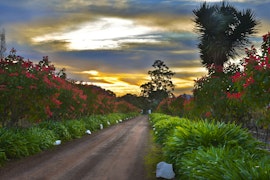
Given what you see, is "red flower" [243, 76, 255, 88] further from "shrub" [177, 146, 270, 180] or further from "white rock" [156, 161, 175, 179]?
"white rock" [156, 161, 175, 179]

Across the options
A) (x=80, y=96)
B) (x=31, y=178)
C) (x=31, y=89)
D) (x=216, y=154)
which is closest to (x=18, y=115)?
(x=31, y=89)

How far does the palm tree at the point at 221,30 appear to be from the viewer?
24.9 meters

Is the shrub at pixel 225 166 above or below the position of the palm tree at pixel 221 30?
below

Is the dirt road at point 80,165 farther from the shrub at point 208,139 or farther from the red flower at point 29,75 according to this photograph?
the red flower at point 29,75

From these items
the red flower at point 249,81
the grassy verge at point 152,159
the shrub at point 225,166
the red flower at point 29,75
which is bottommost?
the grassy verge at point 152,159

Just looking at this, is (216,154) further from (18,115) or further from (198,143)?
(18,115)

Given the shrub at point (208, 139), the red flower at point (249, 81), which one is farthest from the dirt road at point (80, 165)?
the red flower at point (249, 81)

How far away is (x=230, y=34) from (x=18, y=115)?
587 inches

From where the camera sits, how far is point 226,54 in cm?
2520

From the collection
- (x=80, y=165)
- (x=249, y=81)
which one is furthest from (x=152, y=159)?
(x=249, y=81)

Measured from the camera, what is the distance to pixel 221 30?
982 inches

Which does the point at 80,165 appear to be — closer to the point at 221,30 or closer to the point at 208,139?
the point at 208,139

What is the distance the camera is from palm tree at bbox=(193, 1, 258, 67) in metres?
24.9

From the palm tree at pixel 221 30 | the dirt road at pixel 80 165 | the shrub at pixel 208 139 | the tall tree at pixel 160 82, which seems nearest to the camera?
the shrub at pixel 208 139
